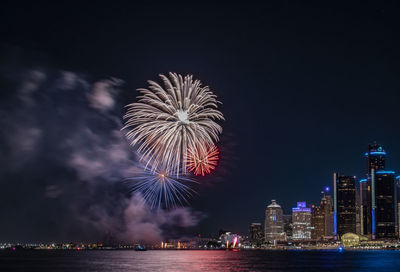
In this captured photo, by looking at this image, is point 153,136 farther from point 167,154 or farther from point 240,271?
point 240,271

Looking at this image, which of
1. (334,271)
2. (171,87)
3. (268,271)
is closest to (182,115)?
(171,87)

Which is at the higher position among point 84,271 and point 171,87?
point 171,87

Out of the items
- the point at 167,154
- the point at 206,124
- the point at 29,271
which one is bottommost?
the point at 29,271

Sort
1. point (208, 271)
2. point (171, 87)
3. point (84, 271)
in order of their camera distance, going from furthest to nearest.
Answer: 1. point (84, 271)
2. point (208, 271)
3. point (171, 87)

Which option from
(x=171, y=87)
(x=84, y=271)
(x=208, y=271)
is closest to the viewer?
(x=171, y=87)

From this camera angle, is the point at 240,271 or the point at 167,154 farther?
the point at 240,271

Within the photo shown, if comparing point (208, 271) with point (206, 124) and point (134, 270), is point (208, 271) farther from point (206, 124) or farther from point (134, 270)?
point (206, 124)

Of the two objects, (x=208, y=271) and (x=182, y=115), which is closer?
(x=182, y=115)

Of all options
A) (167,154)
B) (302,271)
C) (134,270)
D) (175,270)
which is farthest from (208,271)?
(167,154)

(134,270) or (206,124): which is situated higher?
(206,124)
